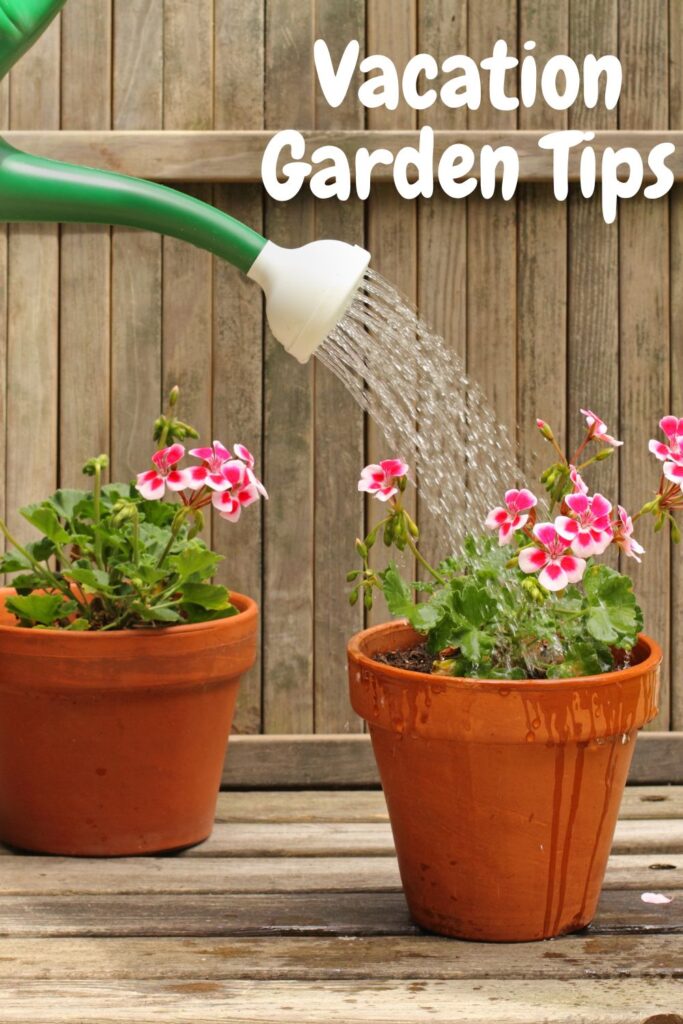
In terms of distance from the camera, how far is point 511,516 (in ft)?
6.05

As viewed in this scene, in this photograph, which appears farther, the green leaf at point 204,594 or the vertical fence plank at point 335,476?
the vertical fence plank at point 335,476

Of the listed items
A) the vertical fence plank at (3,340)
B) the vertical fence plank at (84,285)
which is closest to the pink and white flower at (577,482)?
the vertical fence plank at (84,285)

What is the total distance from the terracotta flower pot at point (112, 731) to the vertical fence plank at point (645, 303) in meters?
0.82

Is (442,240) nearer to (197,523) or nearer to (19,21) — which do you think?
(197,523)

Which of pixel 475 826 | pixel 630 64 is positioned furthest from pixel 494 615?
pixel 630 64

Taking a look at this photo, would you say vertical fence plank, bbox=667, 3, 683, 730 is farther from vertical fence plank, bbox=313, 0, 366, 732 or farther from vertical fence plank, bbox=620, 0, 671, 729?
vertical fence plank, bbox=313, 0, 366, 732

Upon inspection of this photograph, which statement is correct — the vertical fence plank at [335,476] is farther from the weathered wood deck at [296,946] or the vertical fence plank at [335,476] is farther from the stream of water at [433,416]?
the weathered wood deck at [296,946]

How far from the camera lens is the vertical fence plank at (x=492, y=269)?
8.13 feet

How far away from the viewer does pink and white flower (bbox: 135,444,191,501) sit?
201cm

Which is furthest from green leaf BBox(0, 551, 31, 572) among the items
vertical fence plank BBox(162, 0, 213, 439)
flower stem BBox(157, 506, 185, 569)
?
vertical fence plank BBox(162, 0, 213, 439)

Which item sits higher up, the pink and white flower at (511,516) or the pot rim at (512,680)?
the pink and white flower at (511,516)

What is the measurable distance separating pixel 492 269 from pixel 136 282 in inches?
26.1

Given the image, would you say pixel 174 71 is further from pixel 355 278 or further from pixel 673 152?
pixel 355 278

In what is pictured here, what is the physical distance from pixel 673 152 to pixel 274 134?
73 cm
